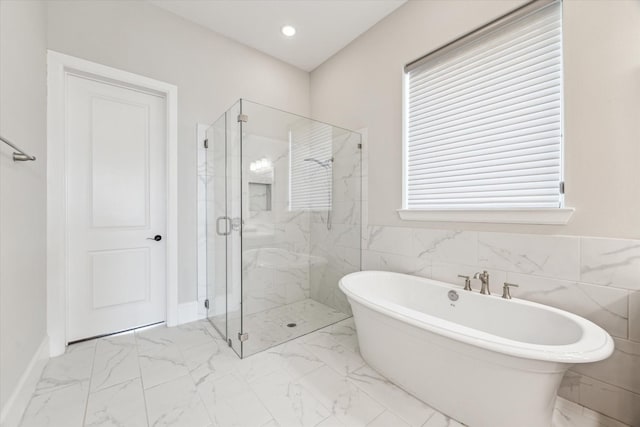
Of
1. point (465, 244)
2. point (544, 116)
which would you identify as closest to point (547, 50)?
point (544, 116)

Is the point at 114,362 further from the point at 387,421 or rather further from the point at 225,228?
the point at 387,421

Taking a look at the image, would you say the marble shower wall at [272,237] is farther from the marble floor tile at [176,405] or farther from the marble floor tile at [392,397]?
the marble floor tile at [392,397]

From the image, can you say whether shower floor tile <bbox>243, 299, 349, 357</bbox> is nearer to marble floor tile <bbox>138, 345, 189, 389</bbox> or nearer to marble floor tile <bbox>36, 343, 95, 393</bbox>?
marble floor tile <bbox>138, 345, 189, 389</bbox>

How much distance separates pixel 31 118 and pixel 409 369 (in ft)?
9.11

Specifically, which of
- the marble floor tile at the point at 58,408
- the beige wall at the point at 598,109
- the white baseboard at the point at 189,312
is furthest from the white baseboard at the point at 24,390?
the beige wall at the point at 598,109

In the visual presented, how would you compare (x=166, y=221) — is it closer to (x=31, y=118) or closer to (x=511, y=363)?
(x=31, y=118)

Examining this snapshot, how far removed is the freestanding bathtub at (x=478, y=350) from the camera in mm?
1096

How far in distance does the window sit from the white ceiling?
2.37ft

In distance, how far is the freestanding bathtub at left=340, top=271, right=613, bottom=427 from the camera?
1096 mm

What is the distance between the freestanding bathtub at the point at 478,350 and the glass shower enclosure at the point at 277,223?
0.79m

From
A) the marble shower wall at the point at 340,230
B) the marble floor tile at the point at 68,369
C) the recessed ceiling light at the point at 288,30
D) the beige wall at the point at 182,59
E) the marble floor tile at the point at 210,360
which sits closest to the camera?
the marble floor tile at the point at 68,369

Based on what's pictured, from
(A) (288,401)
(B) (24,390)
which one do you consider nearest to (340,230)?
(A) (288,401)

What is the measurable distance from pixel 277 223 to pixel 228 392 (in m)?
1.35

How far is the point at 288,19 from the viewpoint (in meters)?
2.48
